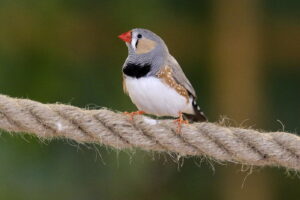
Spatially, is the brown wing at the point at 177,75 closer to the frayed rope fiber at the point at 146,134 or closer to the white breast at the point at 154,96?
the white breast at the point at 154,96

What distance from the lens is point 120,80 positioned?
2.82 m

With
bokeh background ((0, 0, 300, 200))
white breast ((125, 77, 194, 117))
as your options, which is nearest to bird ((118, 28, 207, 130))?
white breast ((125, 77, 194, 117))

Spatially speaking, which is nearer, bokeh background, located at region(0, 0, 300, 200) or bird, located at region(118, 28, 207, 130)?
bird, located at region(118, 28, 207, 130)

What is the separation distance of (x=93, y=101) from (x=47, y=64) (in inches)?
7.6

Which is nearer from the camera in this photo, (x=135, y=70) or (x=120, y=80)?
(x=135, y=70)

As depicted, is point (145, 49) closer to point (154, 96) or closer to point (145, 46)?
point (145, 46)

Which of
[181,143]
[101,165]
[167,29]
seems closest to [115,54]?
[167,29]

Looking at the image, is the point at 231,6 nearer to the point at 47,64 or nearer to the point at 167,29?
the point at 167,29

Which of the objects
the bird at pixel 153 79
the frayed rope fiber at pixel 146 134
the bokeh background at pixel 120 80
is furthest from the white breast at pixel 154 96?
the bokeh background at pixel 120 80

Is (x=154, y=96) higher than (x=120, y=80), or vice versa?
(x=154, y=96)

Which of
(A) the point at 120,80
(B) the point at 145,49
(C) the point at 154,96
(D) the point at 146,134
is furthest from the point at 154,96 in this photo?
(A) the point at 120,80

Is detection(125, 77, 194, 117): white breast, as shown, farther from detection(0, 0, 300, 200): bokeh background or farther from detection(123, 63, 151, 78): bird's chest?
detection(0, 0, 300, 200): bokeh background

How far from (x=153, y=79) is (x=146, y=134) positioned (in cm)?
31

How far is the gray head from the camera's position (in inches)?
72.6
